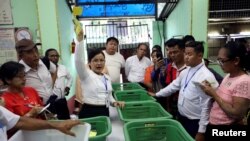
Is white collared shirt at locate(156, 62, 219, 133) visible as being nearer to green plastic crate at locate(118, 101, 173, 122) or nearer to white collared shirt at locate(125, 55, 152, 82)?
green plastic crate at locate(118, 101, 173, 122)

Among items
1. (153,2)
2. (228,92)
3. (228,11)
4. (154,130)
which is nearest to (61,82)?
(154,130)

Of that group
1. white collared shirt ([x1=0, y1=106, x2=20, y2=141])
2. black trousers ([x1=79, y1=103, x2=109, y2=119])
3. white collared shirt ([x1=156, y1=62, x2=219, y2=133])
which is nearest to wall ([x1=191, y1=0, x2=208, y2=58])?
white collared shirt ([x1=156, y1=62, x2=219, y2=133])

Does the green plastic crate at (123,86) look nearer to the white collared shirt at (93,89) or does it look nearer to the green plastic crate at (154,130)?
the white collared shirt at (93,89)

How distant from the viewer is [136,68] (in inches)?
124

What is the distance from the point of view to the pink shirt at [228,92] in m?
1.32

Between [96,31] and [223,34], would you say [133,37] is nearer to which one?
[96,31]

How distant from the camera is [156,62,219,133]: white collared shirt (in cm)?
158

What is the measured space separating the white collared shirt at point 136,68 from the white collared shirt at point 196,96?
51.6 inches

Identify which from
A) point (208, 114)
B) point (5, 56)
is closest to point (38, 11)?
point (5, 56)

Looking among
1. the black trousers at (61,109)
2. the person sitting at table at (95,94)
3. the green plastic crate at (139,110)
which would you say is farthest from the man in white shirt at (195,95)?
the black trousers at (61,109)

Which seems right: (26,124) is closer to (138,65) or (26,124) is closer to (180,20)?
(138,65)

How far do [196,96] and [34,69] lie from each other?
4.55ft

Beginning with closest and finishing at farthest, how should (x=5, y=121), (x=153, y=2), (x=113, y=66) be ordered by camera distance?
(x=5, y=121), (x=113, y=66), (x=153, y=2)

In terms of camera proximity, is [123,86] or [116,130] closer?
[116,130]
